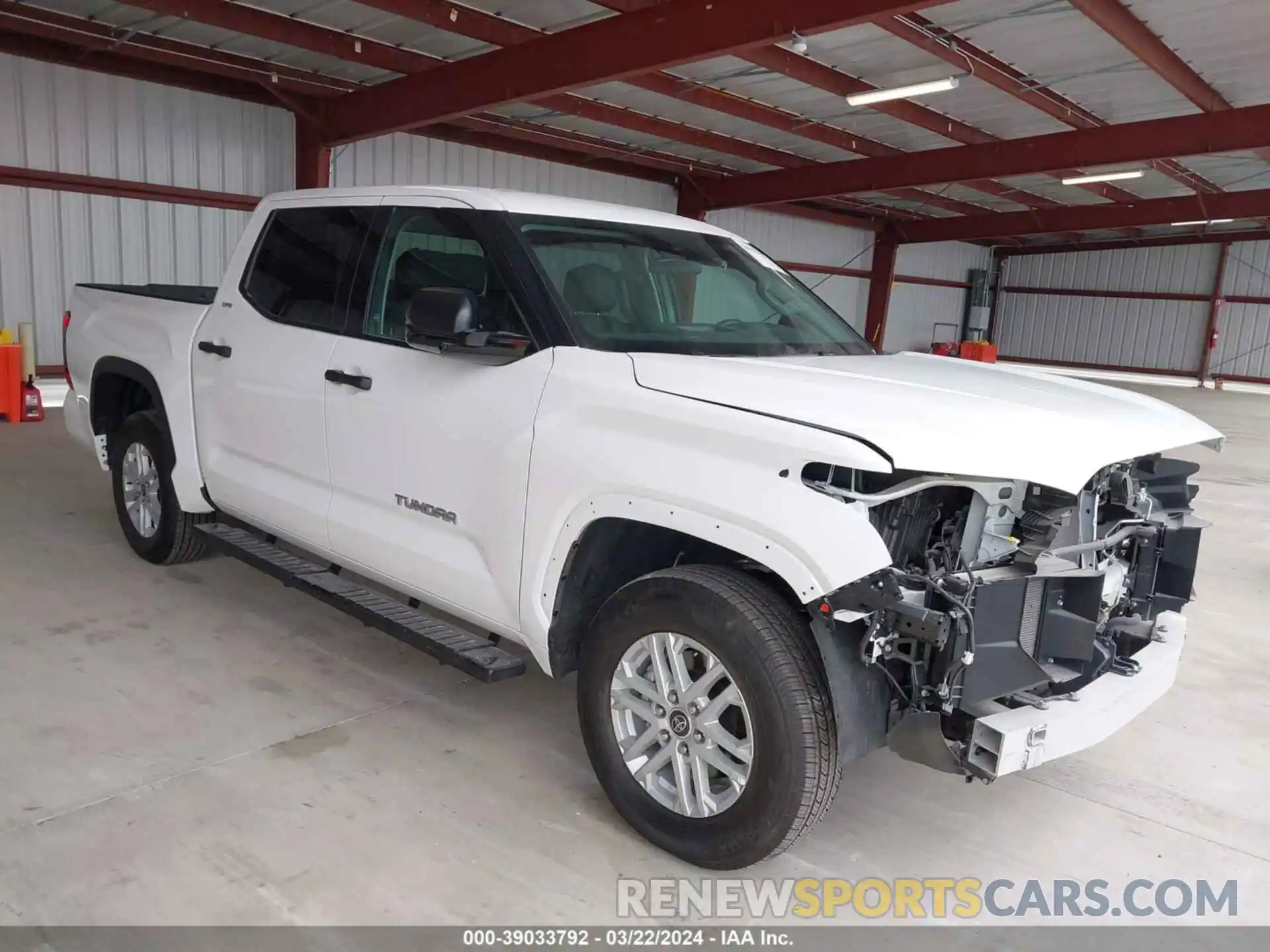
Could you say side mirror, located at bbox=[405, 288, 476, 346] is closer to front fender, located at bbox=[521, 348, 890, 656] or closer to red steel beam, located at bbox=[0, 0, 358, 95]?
front fender, located at bbox=[521, 348, 890, 656]

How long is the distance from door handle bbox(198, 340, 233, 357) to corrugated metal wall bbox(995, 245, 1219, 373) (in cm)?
3032

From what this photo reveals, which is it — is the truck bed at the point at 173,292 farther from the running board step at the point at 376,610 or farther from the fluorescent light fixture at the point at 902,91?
the fluorescent light fixture at the point at 902,91

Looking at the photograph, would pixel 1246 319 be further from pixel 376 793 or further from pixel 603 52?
pixel 376 793

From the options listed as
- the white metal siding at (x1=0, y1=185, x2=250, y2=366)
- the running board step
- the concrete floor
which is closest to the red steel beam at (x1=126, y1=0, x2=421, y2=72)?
the white metal siding at (x1=0, y1=185, x2=250, y2=366)

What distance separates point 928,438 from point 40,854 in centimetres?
250

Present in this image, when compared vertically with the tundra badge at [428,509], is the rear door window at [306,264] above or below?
above

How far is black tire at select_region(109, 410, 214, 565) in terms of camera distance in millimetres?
4613

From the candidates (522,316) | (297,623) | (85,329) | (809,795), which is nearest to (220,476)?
(297,623)

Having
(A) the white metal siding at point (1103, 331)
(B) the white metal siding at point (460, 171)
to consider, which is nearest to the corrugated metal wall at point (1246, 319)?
(A) the white metal siding at point (1103, 331)

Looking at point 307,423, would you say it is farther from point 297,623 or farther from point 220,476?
point 297,623

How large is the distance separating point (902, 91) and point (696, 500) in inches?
406

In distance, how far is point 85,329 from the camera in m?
5.16

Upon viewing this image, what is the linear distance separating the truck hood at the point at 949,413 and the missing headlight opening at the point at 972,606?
9 centimetres

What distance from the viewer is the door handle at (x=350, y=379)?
3.37 m
